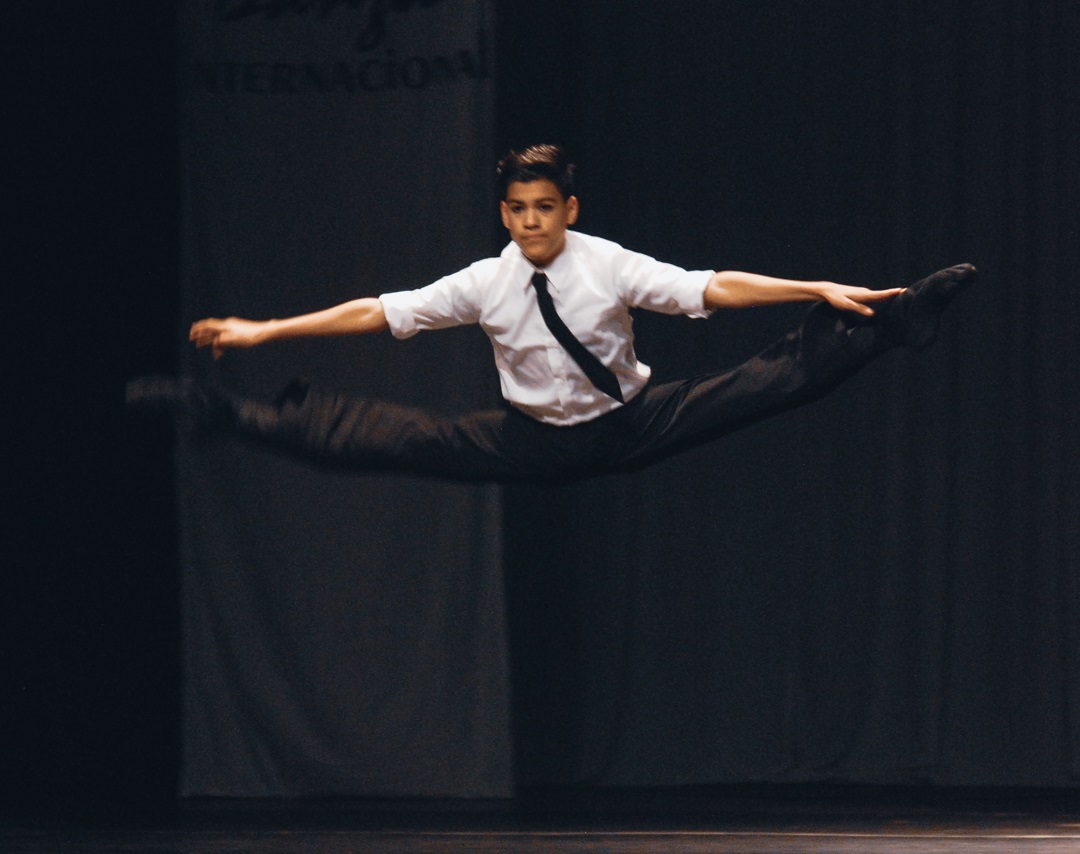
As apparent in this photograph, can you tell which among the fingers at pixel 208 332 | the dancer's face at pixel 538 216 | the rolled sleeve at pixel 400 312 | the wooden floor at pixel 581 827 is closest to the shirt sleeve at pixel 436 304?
the rolled sleeve at pixel 400 312

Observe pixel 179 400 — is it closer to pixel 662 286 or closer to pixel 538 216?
pixel 538 216

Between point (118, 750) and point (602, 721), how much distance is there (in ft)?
5.47

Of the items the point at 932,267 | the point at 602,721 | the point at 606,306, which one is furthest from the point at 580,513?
the point at 606,306

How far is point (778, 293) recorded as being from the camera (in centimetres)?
300

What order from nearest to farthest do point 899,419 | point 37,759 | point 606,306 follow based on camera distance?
point 606,306 → point 37,759 → point 899,419

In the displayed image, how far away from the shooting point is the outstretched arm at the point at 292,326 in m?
3.11

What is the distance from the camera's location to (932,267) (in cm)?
540

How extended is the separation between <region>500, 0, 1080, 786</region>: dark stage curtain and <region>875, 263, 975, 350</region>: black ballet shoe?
2.44 meters

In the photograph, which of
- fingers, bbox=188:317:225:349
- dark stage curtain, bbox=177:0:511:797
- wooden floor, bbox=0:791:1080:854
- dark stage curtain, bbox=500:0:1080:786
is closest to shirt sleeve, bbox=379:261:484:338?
fingers, bbox=188:317:225:349

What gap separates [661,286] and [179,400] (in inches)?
41.2

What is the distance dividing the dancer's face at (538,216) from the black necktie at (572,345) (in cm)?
6

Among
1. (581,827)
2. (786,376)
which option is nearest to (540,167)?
(786,376)

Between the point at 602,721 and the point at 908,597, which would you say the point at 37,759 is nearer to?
the point at 602,721

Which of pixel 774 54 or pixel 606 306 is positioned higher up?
pixel 774 54
